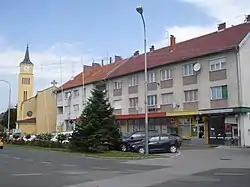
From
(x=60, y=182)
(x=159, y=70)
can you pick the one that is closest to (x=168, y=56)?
(x=159, y=70)

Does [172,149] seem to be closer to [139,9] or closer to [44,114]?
[139,9]

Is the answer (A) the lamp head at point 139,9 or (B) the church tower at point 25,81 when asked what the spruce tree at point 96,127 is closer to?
(A) the lamp head at point 139,9

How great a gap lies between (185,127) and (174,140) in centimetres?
1166

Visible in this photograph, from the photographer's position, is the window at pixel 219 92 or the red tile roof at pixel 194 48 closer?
the window at pixel 219 92

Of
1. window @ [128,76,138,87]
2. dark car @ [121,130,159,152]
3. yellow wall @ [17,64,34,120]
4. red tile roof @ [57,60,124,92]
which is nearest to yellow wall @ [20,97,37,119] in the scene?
yellow wall @ [17,64,34,120]

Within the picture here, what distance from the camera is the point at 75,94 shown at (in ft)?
211

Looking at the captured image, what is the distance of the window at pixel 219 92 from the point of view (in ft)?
123

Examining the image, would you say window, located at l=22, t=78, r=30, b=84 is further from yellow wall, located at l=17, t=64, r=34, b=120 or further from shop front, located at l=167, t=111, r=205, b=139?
shop front, located at l=167, t=111, r=205, b=139

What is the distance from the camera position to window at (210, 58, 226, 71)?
37969 mm

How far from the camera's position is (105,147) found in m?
30.2

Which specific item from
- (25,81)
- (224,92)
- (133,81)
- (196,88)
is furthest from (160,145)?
(25,81)

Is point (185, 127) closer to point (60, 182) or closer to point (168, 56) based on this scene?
point (168, 56)

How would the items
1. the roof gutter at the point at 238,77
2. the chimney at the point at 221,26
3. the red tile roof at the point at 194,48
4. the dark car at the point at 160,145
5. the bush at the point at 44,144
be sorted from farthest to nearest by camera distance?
1. the chimney at the point at 221,26
2. the red tile roof at the point at 194,48
3. the bush at the point at 44,144
4. the roof gutter at the point at 238,77
5. the dark car at the point at 160,145

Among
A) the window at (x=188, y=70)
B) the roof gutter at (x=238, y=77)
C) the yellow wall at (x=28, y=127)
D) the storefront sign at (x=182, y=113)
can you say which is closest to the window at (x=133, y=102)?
the storefront sign at (x=182, y=113)
